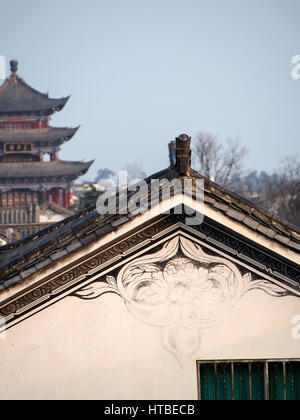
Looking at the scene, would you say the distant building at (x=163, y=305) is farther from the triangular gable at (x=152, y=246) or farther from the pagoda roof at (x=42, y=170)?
the pagoda roof at (x=42, y=170)

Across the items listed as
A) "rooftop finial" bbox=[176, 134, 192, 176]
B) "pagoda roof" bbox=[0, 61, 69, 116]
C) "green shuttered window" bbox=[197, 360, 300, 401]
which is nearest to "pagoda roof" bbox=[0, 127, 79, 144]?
"pagoda roof" bbox=[0, 61, 69, 116]

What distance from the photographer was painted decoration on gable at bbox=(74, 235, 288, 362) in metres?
6.78

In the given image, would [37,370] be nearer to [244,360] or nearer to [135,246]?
[135,246]

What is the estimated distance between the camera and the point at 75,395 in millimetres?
6660

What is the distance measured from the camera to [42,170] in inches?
A: 2662

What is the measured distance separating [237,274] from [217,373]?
3.36ft

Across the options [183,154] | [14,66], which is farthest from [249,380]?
[14,66]

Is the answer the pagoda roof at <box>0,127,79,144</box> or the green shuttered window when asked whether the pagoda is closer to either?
the pagoda roof at <box>0,127,79,144</box>

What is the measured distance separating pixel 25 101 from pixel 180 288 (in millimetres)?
66734

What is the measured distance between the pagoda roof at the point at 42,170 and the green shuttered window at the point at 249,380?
199 ft

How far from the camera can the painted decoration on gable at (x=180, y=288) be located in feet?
22.2

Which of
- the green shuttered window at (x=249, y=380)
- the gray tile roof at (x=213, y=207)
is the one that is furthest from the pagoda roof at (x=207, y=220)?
the green shuttered window at (x=249, y=380)

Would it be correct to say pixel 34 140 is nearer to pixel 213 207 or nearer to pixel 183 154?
pixel 213 207
